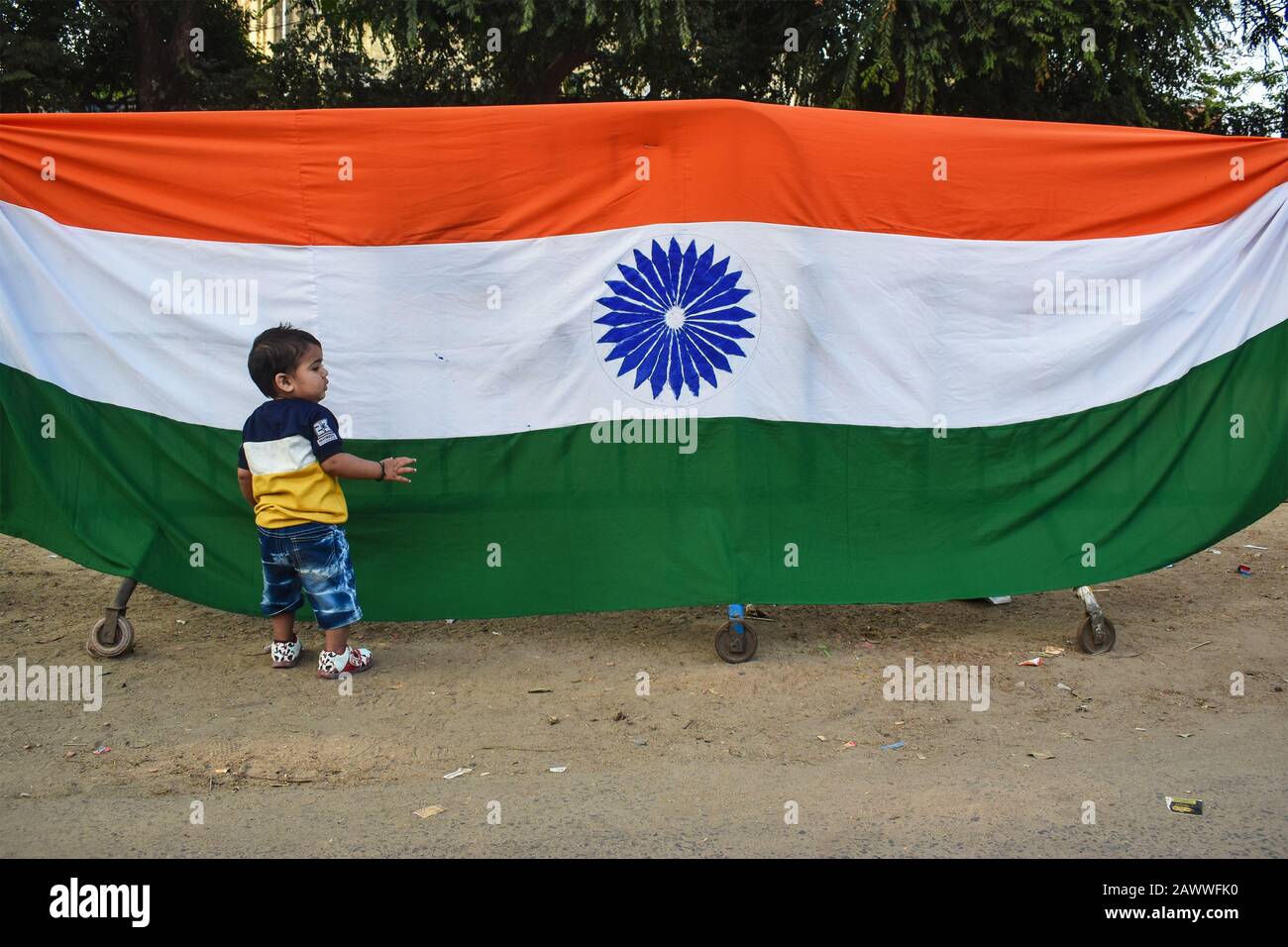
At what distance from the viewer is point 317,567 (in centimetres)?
449

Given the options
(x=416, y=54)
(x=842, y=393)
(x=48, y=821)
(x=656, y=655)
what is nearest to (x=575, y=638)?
(x=656, y=655)

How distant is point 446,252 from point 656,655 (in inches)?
75.0

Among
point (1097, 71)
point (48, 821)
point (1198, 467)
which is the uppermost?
point (1097, 71)

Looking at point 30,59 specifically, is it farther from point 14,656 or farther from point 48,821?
point 48,821

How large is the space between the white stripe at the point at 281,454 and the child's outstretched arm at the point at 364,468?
99 mm

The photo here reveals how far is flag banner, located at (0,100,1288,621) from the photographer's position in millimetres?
4707

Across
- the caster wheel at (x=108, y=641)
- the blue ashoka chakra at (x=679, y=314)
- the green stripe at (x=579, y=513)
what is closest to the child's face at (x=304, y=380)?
the green stripe at (x=579, y=513)

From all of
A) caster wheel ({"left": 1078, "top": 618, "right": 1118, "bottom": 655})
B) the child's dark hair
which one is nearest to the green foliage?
the child's dark hair

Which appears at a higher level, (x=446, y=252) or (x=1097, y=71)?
(x=1097, y=71)

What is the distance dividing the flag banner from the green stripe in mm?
13

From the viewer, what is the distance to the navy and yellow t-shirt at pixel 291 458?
14.4 feet

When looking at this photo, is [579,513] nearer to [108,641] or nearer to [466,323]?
[466,323]

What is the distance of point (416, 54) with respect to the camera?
950 cm

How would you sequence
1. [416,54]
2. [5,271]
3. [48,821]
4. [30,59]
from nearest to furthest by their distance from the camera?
[48,821] → [5,271] → [30,59] → [416,54]
